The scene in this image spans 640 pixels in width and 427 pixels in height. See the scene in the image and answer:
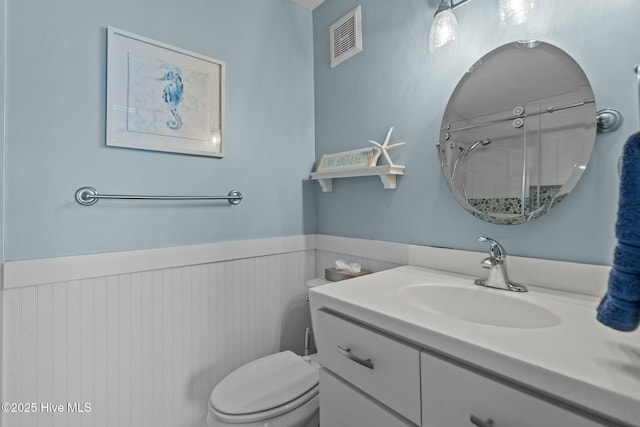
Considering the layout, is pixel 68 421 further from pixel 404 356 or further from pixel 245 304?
pixel 404 356

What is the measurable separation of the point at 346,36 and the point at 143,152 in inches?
46.4

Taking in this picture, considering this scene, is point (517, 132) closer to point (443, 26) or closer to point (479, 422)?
point (443, 26)

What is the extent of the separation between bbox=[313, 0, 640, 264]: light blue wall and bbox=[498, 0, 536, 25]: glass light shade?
0.04m

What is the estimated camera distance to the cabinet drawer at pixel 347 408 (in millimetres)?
712

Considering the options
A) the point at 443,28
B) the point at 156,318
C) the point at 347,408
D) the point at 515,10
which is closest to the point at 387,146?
the point at 443,28

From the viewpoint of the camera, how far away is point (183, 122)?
136 centimetres

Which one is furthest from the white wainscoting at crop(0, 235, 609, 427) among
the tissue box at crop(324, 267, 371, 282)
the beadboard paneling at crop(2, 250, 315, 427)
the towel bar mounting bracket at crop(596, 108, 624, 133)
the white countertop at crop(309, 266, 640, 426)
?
the towel bar mounting bracket at crop(596, 108, 624, 133)

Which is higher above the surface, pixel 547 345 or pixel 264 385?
→ pixel 547 345

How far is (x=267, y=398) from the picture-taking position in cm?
106

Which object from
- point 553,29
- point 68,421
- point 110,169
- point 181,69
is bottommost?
point 68,421

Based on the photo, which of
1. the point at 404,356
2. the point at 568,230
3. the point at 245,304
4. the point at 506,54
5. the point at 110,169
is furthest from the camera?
the point at 245,304

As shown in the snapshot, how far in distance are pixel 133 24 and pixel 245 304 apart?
137 cm

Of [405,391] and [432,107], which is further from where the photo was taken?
[432,107]

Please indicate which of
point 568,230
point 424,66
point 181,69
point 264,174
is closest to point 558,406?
point 568,230
